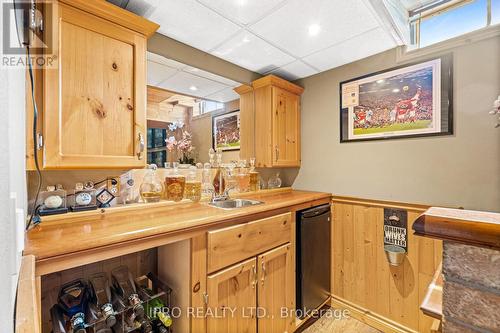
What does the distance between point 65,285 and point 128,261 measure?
1.09 feet

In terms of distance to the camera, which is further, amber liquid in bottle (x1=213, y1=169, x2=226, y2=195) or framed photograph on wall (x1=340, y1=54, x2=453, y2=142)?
amber liquid in bottle (x1=213, y1=169, x2=226, y2=195)

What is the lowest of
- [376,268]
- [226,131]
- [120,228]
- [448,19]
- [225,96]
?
[376,268]

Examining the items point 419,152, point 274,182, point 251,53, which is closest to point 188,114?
point 251,53

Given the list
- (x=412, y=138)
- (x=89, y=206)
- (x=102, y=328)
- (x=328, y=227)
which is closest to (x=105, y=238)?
(x=89, y=206)

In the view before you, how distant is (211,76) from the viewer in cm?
207

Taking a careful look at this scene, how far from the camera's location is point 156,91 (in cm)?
177

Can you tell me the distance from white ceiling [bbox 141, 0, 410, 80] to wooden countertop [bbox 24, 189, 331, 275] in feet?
4.22

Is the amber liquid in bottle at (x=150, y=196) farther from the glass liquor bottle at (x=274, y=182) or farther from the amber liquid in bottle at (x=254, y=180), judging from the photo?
the glass liquor bottle at (x=274, y=182)

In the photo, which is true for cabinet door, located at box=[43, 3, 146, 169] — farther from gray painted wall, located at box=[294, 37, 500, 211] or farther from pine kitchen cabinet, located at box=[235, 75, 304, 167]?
gray painted wall, located at box=[294, 37, 500, 211]

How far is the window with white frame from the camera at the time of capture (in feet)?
5.18

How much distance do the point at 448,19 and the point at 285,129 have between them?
1.53 metres

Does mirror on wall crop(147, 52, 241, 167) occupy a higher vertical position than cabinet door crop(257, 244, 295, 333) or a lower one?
higher

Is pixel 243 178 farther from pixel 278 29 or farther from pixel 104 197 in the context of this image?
pixel 278 29

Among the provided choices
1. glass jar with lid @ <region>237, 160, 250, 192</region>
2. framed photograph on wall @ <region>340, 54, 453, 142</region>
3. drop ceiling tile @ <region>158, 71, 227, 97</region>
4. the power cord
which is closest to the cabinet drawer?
glass jar with lid @ <region>237, 160, 250, 192</region>
